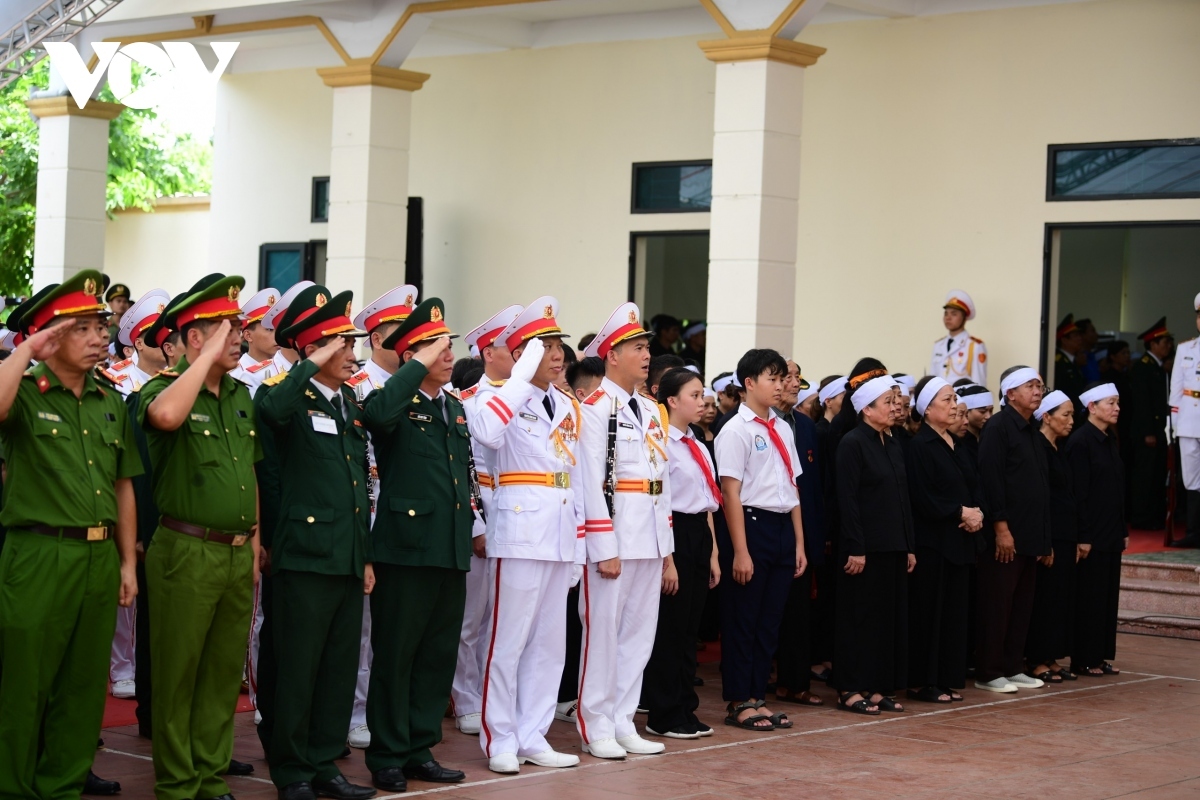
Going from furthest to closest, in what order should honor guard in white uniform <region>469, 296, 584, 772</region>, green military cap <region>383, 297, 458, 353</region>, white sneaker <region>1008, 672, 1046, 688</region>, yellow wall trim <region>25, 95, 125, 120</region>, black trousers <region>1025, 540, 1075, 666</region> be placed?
1. yellow wall trim <region>25, 95, 125, 120</region>
2. black trousers <region>1025, 540, 1075, 666</region>
3. white sneaker <region>1008, 672, 1046, 688</region>
4. honor guard in white uniform <region>469, 296, 584, 772</region>
5. green military cap <region>383, 297, 458, 353</region>

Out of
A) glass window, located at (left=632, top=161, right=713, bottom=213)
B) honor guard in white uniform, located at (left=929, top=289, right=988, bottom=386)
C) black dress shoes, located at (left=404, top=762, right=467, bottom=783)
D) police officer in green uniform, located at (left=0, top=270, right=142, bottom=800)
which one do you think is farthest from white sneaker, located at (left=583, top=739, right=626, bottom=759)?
glass window, located at (left=632, top=161, right=713, bottom=213)

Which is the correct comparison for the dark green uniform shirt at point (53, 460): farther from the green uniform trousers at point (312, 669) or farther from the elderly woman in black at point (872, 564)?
the elderly woman in black at point (872, 564)

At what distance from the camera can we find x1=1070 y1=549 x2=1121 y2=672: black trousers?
9.74 m

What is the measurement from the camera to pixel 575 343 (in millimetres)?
16125

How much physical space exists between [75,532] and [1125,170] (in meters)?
10.2

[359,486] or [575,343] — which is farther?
[575,343]

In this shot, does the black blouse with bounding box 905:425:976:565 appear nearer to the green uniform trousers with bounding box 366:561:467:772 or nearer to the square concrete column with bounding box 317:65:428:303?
the green uniform trousers with bounding box 366:561:467:772

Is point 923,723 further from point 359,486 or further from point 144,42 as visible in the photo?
point 144,42

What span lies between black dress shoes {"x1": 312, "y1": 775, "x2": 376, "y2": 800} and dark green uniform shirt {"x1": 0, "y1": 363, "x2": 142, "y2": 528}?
4.16 feet

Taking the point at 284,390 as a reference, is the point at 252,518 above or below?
below

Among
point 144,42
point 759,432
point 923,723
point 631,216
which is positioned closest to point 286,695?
point 759,432

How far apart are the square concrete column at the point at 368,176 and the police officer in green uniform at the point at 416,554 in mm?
8259

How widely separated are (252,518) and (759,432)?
117 inches

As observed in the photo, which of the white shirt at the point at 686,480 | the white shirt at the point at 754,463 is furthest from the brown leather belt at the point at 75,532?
the white shirt at the point at 754,463
